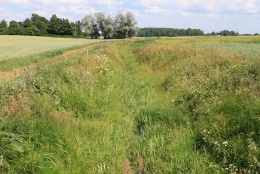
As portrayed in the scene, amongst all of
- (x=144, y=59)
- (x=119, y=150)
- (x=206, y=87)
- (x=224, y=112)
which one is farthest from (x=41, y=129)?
(x=144, y=59)

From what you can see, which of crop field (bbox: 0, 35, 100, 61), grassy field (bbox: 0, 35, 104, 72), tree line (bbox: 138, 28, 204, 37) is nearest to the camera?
grassy field (bbox: 0, 35, 104, 72)

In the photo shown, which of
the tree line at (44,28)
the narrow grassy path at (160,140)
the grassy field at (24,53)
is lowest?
the narrow grassy path at (160,140)

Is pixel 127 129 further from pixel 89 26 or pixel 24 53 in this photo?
pixel 89 26

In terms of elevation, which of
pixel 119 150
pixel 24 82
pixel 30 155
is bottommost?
pixel 119 150

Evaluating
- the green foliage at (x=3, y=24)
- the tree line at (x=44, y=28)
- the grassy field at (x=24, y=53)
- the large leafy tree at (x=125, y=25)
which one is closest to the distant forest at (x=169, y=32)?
Answer: the large leafy tree at (x=125, y=25)

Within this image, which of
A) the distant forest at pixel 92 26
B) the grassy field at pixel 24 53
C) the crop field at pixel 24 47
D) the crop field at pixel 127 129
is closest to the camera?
the crop field at pixel 127 129

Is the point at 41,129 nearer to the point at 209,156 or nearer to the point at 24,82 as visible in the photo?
the point at 24,82

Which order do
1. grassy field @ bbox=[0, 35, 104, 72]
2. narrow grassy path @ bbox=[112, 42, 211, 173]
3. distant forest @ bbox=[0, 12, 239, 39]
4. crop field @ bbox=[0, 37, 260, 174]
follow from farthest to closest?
distant forest @ bbox=[0, 12, 239, 39] → grassy field @ bbox=[0, 35, 104, 72] → narrow grassy path @ bbox=[112, 42, 211, 173] → crop field @ bbox=[0, 37, 260, 174]

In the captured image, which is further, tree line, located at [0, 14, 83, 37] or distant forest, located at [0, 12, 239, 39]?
distant forest, located at [0, 12, 239, 39]

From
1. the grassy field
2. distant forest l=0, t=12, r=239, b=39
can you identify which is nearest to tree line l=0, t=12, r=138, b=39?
distant forest l=0, t=12, r=239, b=39

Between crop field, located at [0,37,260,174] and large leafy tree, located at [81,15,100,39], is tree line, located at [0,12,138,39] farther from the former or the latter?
crop field, located at [0,37,260,174]

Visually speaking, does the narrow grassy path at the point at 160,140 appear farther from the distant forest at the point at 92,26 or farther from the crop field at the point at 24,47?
the distant forest at the point at 92,26

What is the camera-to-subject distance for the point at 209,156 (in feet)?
15.9

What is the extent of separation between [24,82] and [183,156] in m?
4.41
